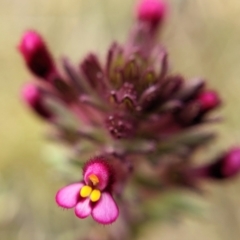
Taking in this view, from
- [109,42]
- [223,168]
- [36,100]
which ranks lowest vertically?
[223,168]

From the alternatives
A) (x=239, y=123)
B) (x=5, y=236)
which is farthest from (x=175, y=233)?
(x=5, y=236)

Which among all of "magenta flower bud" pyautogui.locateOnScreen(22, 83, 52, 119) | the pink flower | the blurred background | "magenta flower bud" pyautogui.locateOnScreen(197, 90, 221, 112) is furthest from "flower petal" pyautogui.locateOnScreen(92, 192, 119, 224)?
the blurred background

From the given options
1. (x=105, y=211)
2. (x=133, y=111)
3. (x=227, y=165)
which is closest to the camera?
(x=105, y=211)

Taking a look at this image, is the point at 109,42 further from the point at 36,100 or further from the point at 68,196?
the point at 68,196

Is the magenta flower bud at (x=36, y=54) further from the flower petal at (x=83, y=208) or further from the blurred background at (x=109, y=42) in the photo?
the blurred background at (x=109, y=42)

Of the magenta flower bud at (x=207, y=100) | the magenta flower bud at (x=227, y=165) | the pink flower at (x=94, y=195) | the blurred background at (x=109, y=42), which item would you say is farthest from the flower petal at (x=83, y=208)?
the blurred background at (x=109, y=42)

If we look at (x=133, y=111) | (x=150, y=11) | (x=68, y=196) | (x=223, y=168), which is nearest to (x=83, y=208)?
(x=68, y=196)

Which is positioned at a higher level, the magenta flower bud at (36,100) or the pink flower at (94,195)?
the magenta flower bud at (36,100)
